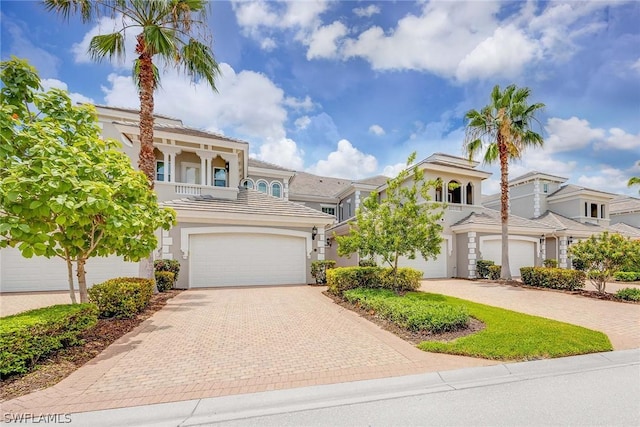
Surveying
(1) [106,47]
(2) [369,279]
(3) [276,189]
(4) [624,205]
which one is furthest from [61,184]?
(4) [624,205]

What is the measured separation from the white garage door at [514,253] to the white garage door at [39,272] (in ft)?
63.2

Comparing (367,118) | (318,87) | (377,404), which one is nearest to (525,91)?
(367,118)

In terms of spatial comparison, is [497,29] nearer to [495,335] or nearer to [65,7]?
[495,335]

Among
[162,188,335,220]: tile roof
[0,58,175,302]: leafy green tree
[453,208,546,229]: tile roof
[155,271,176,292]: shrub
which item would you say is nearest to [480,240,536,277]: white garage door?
[453,208,546,229]: tile roof

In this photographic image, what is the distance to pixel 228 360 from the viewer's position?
5105mm

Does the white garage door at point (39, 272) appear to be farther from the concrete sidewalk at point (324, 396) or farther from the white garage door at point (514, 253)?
the white garage door at point (514, 253)

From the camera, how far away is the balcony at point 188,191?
1453cm

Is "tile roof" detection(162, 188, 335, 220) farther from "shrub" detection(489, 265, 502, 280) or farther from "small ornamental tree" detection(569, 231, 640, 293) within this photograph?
"small ornamental tree" detection(569, 231, 640, 293)

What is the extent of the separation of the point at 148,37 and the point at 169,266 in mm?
8216

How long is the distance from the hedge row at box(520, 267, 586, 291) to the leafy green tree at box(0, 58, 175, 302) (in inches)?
628

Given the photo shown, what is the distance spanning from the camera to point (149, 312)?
328 inches

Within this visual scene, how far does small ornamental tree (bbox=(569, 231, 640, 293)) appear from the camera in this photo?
10883 millimetres

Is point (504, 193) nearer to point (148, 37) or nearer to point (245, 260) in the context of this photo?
point (245, 260)

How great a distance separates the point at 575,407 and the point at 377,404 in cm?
245
